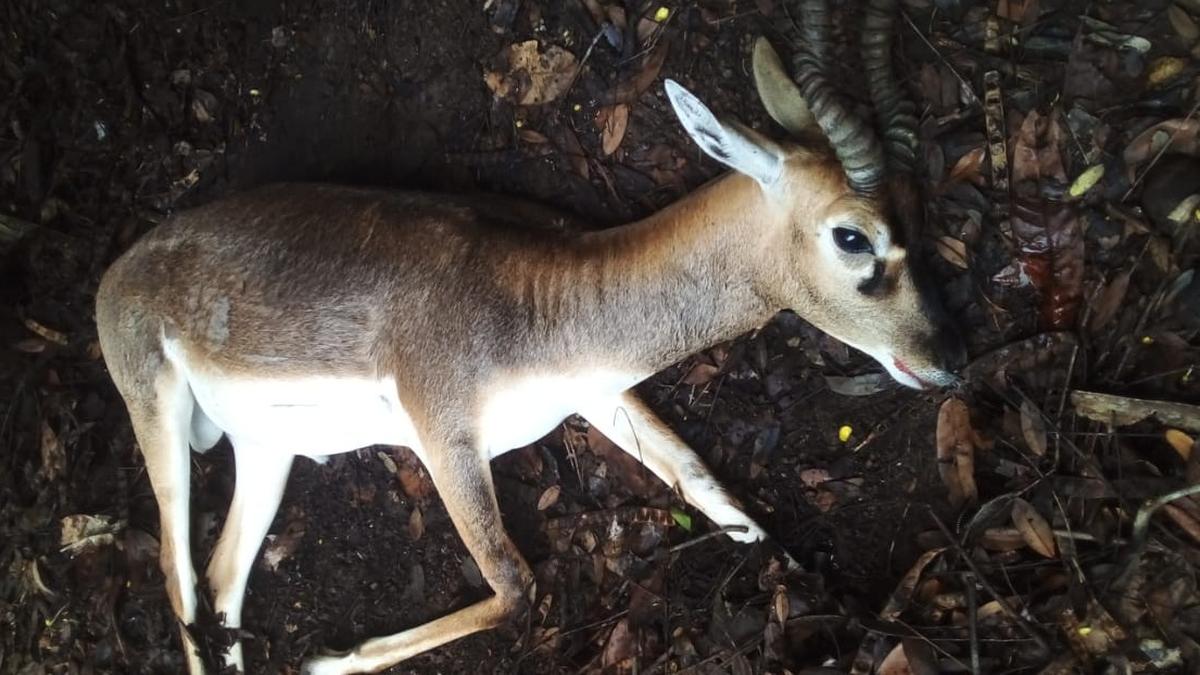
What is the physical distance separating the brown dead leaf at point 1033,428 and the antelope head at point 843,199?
45cm

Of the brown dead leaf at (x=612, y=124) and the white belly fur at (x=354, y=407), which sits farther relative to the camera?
the brown dead leaf at (x=612, y=124)

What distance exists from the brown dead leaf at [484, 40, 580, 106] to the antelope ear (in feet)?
2.54

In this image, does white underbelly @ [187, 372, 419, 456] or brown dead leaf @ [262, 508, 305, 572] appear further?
brown dead leaf @ [262, 508, 305, 572]

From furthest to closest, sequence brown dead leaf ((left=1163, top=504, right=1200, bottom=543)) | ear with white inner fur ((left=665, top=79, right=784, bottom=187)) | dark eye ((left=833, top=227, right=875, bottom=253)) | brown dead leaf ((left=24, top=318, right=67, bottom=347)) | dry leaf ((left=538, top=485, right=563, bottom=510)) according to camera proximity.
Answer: brown dead leaf ((left=24, top=318, right=67, bottom=347)) < dry leaf ((left=538, top=485, right=563, bottom=510)) < brown dead leaf ((left=1163, top=504, right=1200, bottom=543)) < dark eye ((left=833, top=227, right=875, bottom=253)) < ear with white inner fur ((left=665, top=79, right=784, bottom=187))

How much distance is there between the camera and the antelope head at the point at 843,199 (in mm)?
2348

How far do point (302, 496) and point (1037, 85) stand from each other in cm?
298

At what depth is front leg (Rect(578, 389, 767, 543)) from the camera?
10.1ft

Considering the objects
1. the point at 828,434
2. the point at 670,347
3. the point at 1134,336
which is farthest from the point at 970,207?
the point at 670,347

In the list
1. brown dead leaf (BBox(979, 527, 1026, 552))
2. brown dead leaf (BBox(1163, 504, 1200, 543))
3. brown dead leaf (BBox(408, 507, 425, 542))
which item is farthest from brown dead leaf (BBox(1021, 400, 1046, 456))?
brown dead leaf (BBox(408, 507, 425, 542))

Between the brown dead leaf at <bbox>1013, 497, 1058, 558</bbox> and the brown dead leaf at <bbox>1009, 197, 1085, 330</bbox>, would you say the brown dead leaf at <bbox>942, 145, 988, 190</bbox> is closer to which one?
the brown dead leaf at <bbox>1009, 197, 1085, 330</bbox>

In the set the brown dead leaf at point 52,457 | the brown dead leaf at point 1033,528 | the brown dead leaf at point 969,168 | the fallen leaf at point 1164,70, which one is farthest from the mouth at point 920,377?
the brown dead leaf at point 52,457

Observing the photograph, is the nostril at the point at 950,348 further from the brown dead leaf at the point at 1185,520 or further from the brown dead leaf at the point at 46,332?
the brown dead leaf at the point at 46,332

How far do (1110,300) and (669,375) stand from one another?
4.79ft

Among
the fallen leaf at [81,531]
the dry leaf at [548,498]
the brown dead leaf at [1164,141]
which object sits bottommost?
the dry leaf at [548,498]
